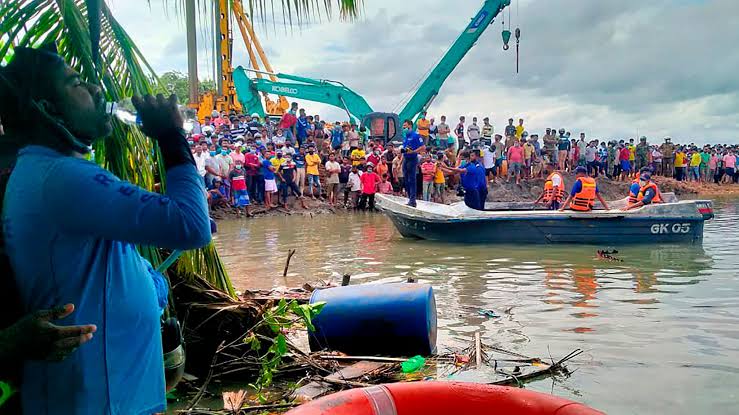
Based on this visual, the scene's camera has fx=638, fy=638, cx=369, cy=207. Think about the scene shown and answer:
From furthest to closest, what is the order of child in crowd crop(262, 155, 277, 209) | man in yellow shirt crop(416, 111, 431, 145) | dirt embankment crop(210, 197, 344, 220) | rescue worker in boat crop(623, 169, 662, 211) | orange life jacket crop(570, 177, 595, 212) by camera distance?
man in yellow shirt crop(416, 111, 431, 145) < child in crowd crop(262, 155, 277, 209) < dirt embankment crop(210, 197, 344, 220) < rescue worker in boat crop(623, 169, 662, 211) < orange life jacket crop(570, 177, 595, 212)

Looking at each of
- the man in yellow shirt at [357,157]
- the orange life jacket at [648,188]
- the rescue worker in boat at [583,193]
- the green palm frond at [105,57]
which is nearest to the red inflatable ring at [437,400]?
the green palm frond at [105,57]

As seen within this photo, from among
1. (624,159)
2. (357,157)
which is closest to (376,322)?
(357,157)

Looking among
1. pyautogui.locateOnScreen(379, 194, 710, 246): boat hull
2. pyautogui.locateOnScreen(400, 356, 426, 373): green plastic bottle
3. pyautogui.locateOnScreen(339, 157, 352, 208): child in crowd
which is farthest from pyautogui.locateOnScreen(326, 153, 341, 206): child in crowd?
pyautogui.locateOnScreen(400, 356, 426, 373): green plastic bottle

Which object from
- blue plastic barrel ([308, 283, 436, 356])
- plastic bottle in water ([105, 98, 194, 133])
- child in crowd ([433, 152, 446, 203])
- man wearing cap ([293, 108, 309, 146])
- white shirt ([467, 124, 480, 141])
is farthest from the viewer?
white shirt ([467, 124, 480, 141])

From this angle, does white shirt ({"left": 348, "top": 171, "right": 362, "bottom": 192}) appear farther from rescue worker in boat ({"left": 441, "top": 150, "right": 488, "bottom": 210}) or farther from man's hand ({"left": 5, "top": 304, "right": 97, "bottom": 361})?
man's hand ({"left": 5, "top": 304, "right": 97, "bottom": 361})

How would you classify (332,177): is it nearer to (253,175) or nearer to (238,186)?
(253,175)

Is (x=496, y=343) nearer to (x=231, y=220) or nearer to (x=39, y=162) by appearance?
(x=39, y=162)

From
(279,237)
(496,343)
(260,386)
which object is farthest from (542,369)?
(279,237)

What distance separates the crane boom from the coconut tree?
23.4 metres

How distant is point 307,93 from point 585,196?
1585 centimetres

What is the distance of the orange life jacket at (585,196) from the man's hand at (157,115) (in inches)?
448

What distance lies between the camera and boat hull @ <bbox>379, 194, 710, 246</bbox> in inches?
470

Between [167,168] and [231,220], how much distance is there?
55.2 feet

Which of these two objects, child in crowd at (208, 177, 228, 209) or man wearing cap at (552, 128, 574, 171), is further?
man wearing cap at (552, 128, 574, 171)
